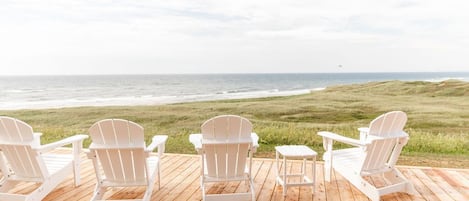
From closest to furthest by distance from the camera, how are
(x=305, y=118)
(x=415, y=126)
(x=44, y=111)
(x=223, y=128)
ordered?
1. (x=223, y=128)
2. (x=415, y=126)
3. (x=305, y=118)
4. (x=44, y=111)

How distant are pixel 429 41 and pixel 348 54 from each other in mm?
4826

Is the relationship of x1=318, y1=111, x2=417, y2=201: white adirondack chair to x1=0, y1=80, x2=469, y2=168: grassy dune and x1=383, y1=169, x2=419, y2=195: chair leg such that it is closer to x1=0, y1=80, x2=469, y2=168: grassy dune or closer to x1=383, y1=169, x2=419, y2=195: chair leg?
x1=383, y1=169, x2=419, y2=195: chair leg

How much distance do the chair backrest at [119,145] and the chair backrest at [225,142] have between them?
0.56 metres

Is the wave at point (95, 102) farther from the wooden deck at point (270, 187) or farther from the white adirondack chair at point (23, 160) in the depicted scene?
the white adirondack chair at point (23, 160)

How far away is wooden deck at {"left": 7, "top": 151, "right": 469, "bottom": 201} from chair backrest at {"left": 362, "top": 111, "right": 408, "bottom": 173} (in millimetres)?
329

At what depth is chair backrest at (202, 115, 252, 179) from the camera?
2.94m

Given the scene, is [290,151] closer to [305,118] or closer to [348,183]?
[348,183]

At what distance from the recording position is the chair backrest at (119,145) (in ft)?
8.95

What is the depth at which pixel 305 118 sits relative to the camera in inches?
562

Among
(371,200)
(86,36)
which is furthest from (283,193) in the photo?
(86,36)

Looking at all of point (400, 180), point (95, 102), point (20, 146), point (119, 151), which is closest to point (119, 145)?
point (119, 151)

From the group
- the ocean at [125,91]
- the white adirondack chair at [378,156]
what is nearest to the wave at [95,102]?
the ocean at [125,91]

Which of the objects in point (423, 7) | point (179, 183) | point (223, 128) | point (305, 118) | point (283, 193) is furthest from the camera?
point (305, 118)

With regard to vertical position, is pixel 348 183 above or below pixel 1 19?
below
